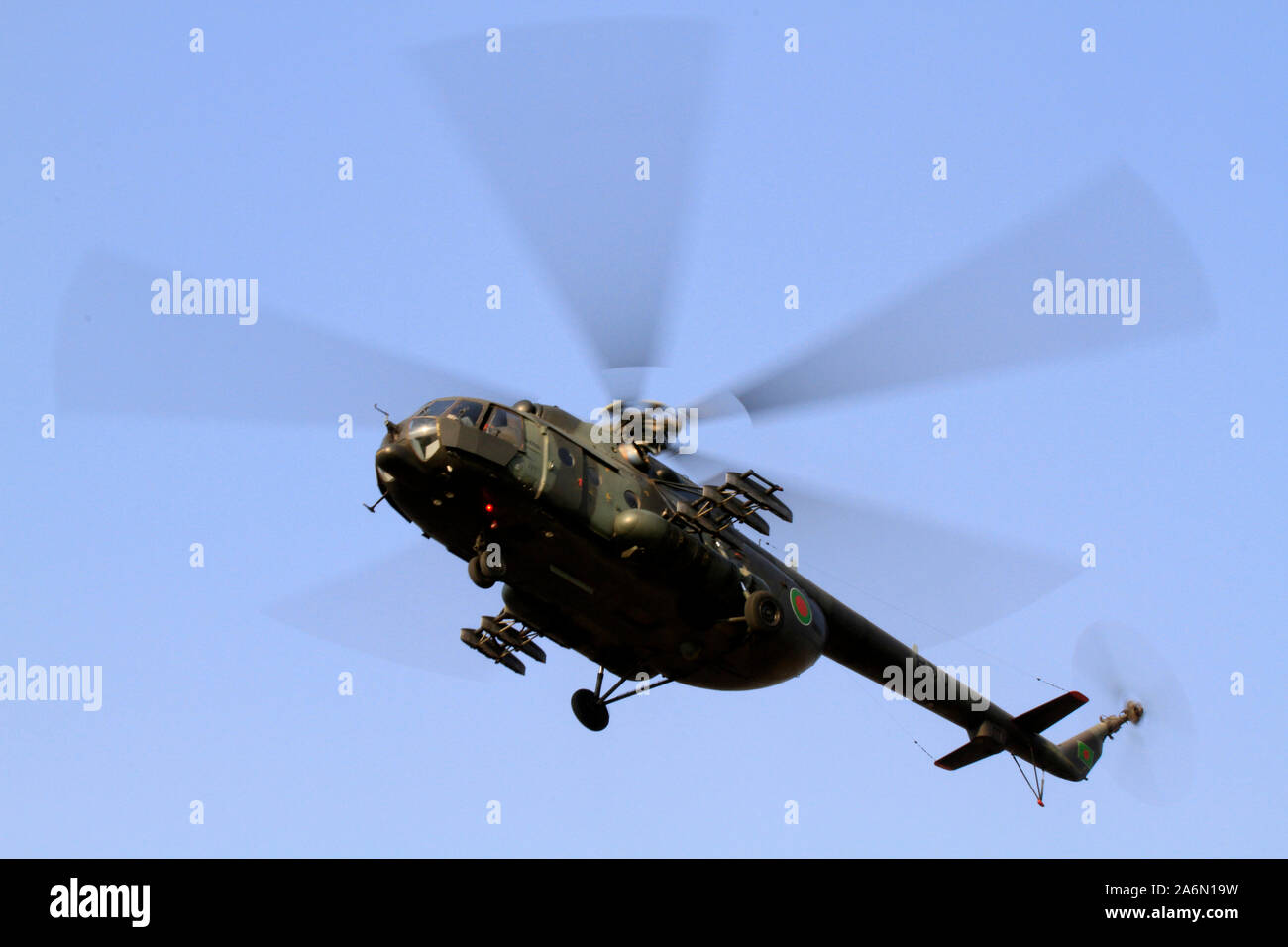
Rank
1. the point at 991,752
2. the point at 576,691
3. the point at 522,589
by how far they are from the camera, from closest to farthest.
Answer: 1. the point at 522,589
2. the point at 576,691
3. the point at 991,752

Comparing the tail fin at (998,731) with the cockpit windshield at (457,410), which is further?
the tail fin at (998,731)

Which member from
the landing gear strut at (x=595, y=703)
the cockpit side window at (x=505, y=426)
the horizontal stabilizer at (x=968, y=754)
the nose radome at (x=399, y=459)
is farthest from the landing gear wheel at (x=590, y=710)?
the horizontal stabilizer at (x=968, y=754)

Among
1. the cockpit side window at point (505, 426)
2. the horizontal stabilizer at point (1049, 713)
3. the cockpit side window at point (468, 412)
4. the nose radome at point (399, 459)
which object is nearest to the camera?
the nose radome at point (399, 459)

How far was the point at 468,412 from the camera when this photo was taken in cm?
2075

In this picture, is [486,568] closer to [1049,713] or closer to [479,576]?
[479,576]

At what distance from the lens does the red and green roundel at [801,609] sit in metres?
24.6

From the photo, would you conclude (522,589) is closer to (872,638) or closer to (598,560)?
(598,560)

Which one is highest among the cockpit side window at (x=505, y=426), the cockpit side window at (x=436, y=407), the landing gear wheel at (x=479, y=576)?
the cockpit side window at (x=436, y=407)

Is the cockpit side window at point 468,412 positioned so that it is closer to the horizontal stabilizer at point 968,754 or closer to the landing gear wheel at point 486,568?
the landing gear wheel at point 486,568

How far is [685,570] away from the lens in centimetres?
2222

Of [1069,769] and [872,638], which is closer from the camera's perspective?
[872,638]

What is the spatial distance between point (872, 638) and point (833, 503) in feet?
14.5
